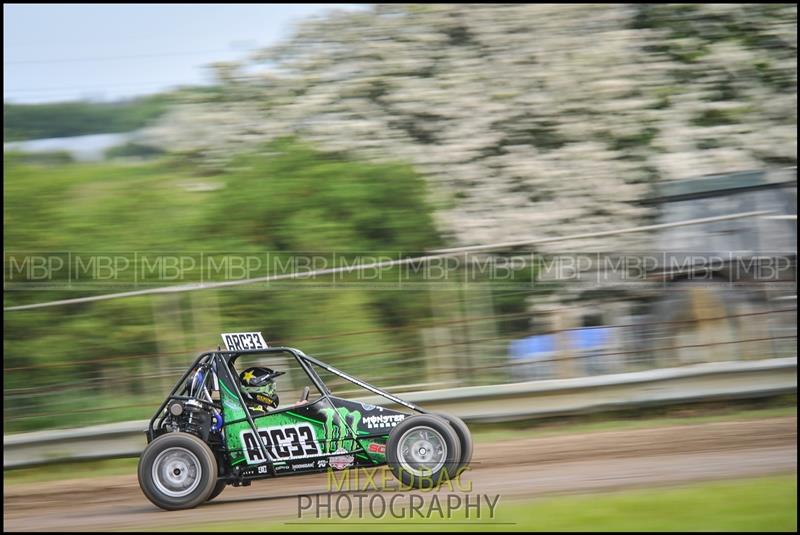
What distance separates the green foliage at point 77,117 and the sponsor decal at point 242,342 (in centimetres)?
550

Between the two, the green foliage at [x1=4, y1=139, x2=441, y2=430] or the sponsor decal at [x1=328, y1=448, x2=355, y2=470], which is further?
the green foliage at [x1=4, y1=139, x2=441, y2=430]

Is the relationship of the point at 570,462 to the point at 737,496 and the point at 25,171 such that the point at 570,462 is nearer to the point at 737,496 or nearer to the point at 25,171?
the point at 737,496

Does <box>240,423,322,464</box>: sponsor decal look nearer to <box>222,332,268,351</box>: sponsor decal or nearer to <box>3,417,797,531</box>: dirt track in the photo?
<box>3,417,797,531</box>: dirt track

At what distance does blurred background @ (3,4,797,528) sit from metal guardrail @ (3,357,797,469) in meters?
0.36

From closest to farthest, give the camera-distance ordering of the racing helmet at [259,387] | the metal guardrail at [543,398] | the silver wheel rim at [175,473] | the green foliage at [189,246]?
the silver wheel rim at [175,473] < the racing helmet at [259,387] < the metal guardrail at [543,398] < the green foliage at [189,246]

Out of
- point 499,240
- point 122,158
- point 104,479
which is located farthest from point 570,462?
point 122,158

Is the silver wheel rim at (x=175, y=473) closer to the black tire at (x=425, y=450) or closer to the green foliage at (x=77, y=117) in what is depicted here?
the black tire at (x=425, y=450)

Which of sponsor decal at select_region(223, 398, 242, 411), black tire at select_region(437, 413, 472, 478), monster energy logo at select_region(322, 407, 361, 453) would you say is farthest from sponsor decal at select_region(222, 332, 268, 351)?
black tire at select_region(437, 413, 472, 478)

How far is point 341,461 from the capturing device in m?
6.73

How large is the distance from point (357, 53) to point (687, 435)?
20.5 ft

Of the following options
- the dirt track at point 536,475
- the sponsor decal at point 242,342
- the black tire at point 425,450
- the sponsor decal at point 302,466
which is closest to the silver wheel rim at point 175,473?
the dirt track at point 536,475

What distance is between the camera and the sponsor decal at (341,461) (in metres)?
6.73

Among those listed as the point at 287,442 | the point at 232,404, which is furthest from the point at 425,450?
the point at 232,404

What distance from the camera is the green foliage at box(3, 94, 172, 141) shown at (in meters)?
11.6
